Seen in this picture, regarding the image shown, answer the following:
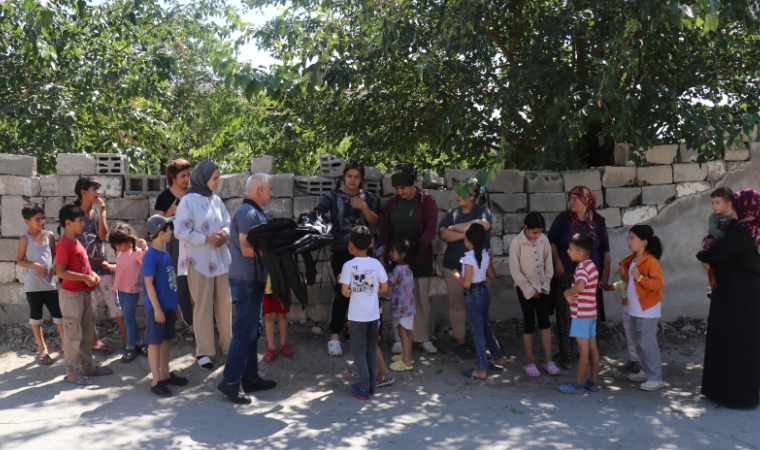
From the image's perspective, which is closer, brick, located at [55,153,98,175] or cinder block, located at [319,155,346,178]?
brick, located at [55,153,98,175]

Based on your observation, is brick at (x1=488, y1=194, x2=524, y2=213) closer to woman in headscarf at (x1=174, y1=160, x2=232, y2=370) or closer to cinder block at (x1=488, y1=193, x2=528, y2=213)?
cinder block at (x1=488, y1=193, x2=528, y2=213)

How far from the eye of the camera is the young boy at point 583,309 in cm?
578

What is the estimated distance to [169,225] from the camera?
574cm

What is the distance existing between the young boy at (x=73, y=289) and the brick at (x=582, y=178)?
4.93 m

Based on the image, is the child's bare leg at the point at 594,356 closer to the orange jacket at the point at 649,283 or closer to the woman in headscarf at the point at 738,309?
the orange jacket at the point at 649,283

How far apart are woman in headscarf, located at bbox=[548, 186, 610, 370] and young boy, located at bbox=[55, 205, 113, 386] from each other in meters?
4.26

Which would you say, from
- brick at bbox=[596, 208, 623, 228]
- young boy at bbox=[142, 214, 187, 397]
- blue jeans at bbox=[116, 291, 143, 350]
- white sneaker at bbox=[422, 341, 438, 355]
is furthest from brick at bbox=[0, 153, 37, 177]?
brick at bbox=[596, 208, 623, 228]

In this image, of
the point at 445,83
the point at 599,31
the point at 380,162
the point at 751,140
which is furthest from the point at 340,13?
the point at 751,140

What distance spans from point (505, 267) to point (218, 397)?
3504 millimetres

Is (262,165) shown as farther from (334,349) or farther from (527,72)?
(527,72)

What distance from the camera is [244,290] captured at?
534 centimetres

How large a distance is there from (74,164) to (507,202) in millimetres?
4578

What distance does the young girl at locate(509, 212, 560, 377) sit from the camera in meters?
6.29

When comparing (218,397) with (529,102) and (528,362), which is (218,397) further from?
(529,102)
